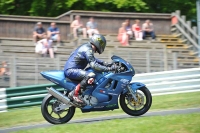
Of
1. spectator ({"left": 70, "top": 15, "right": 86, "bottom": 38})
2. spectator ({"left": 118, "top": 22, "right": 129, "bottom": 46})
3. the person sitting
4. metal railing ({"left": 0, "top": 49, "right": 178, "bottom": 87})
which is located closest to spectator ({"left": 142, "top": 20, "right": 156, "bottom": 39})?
spectator ({"left": 118, "top": 22, "right": 129, "bottom": 46})

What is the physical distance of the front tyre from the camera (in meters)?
10.6

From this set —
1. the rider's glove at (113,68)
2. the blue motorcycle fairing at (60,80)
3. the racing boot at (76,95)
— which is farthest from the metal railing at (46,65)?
the rider's glove at (113,68)

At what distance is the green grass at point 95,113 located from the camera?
12.2 meters

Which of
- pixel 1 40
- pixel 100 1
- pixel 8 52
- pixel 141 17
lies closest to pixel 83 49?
pixel 8 52

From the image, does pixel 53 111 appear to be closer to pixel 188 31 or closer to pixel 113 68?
pixel 113 68

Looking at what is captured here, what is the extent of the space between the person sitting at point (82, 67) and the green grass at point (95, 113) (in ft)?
5.08

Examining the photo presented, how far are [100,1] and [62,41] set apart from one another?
15.5 ft

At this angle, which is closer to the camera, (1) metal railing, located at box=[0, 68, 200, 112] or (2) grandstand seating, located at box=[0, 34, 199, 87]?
(1) metal railing, located at box=[0, 68, 200, 112]

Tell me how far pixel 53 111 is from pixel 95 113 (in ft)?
7.45

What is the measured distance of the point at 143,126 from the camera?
9203mm

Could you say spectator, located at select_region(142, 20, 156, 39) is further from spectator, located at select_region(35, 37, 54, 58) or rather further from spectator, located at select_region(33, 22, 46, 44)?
spectator, located at select_region(35, 37, 54, 58)

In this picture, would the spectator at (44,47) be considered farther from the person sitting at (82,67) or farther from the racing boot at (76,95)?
the racing boot at (76,95)

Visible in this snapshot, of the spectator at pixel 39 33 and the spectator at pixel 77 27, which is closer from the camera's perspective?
the spectator at pixel 39 33

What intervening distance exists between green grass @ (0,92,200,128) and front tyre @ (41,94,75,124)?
1.24 metres
